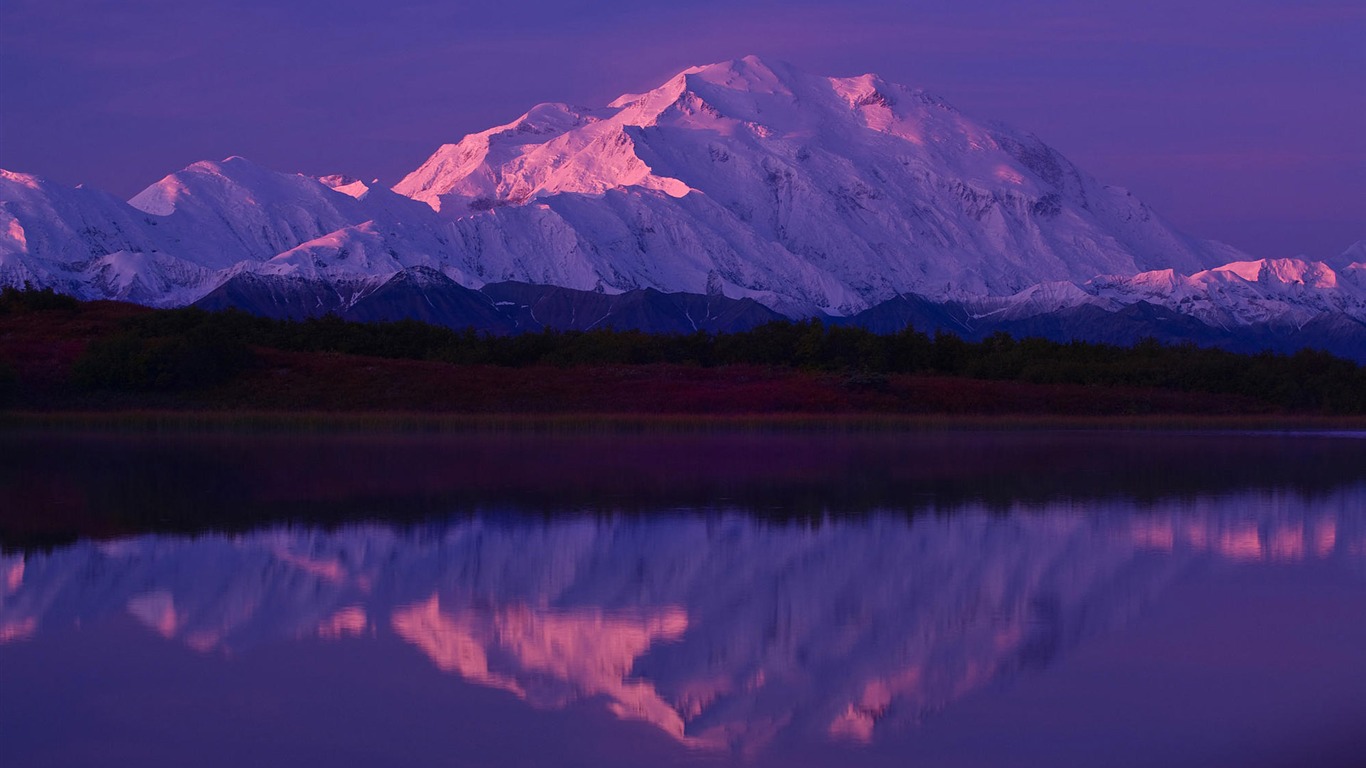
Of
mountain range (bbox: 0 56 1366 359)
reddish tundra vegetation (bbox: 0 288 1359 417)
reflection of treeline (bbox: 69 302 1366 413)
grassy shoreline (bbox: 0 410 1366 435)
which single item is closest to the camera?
grassy shoreline (bbox: 0 410 1366 435)

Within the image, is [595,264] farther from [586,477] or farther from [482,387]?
[586,477]

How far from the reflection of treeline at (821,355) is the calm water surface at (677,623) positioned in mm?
33843

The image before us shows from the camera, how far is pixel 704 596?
13727 millimetres

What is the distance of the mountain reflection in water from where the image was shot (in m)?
10.4

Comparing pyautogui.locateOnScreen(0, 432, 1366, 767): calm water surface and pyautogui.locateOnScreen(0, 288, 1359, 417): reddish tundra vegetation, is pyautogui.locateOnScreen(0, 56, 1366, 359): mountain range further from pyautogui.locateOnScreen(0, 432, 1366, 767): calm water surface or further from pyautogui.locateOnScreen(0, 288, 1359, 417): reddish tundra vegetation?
pyautogui.locateOnScreen(0, 432, 1366, 767): calm water surface

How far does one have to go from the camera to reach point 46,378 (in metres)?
49.3

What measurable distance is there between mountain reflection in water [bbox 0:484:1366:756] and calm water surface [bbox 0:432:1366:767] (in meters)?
0.05

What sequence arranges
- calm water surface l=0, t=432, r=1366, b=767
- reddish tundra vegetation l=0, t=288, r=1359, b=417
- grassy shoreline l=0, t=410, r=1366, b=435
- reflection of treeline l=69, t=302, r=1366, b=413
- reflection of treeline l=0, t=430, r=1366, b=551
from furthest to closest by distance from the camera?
reflection of treeline l=69, t=302, r=1366, b=413 < reddish tundra vegetation l=0, t=288, r=1359, b=417 < grassy shoreline l=0, t=410, r=1366, b=435 < reflection of treeline l=0, t=430, r=1366, b=551 < calm water surface l=0, t=432, r=1366, b=767

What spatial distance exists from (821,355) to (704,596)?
157 ft

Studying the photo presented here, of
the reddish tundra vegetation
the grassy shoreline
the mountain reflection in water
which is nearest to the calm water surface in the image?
the mountain reflection in water

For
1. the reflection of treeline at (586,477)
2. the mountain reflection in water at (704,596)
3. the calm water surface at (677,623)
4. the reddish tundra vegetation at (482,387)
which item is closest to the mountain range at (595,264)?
the reddish tundra vegetation at (482,387)

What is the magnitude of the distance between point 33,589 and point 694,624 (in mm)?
5897

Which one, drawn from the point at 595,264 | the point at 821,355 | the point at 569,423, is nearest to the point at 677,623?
the point at 569,423

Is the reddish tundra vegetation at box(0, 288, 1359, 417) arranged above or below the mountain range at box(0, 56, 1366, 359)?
below
